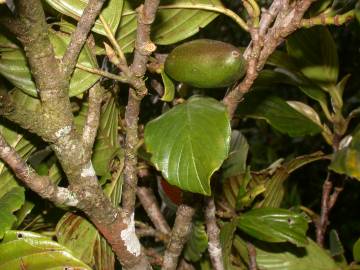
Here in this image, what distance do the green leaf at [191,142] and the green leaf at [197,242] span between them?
31 centimetres

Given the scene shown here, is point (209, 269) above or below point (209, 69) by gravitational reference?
below

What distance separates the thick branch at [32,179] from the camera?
564 millimetres

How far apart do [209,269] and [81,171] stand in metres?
0.49

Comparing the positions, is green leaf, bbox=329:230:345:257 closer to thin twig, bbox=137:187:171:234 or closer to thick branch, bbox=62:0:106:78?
thin twig, bbox=137:187:171:234

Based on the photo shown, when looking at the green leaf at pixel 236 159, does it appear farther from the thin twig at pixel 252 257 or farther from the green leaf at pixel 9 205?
the green leaf at pixel 9 205

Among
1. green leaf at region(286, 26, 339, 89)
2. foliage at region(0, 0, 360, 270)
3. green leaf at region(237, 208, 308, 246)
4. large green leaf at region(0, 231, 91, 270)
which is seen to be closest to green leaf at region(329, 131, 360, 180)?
foliage at region(0, 0, 360, 270)

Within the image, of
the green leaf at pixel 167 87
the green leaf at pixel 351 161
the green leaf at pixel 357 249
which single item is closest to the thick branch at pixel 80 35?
the green leaf at pixel 167 87

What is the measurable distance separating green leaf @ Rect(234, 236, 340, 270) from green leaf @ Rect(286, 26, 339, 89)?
33 cm

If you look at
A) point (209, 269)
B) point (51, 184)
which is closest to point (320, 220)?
point (209, 269)

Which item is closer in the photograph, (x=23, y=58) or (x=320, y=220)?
(x=23, y=58)

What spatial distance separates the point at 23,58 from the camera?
0.63 m

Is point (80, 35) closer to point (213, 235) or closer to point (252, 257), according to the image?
point (213, 235)

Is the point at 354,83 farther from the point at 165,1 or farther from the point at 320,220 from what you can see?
the point at 165,1

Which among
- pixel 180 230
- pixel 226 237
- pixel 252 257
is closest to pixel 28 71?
pixel 180 230
